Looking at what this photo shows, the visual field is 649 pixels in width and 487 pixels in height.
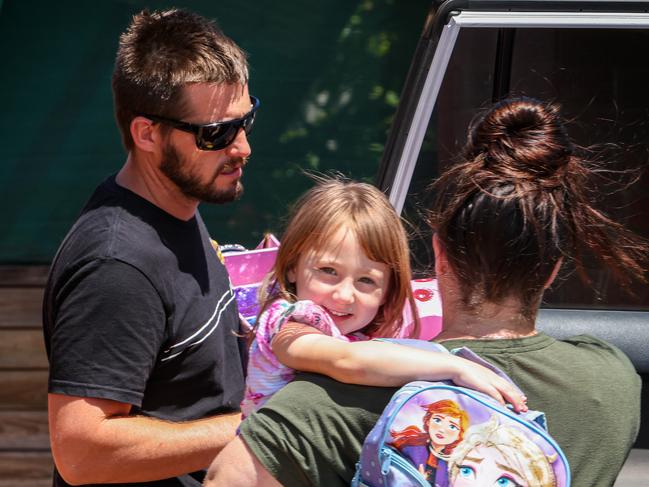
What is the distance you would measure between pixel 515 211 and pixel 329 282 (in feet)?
1.63

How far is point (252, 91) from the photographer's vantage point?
4.61 m

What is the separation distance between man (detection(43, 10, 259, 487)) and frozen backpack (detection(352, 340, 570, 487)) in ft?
2.06

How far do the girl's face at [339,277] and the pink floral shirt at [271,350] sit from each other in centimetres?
4

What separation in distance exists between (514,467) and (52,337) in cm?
97

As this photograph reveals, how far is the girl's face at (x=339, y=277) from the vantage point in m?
2.04

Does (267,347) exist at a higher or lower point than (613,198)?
lower

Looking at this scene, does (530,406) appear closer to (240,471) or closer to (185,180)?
(240,471)

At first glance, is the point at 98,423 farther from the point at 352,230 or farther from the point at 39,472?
the point at 39,472

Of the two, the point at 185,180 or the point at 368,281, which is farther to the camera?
the point at 185,180

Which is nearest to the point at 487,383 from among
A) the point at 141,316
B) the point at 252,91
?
the point at 141,316

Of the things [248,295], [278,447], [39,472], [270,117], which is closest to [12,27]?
[270,117]

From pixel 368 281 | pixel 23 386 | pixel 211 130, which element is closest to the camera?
pixel 368 281

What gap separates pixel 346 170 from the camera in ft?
15.2

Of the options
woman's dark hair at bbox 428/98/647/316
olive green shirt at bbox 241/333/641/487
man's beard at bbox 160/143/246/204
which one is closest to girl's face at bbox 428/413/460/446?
olive green shirt at bbox 241/333/641/487
